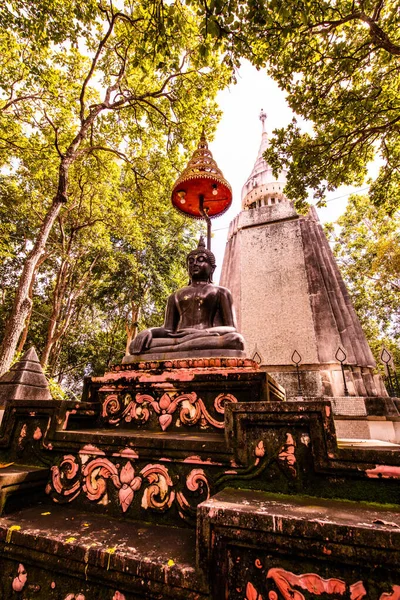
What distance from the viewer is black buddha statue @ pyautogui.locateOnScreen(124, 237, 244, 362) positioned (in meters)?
2.83

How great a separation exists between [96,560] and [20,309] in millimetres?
6455

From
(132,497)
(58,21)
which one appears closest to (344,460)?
(132,497)

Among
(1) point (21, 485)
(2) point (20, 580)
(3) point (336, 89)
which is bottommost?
(2) point (20, 580)

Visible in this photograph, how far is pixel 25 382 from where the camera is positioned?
3240 mm

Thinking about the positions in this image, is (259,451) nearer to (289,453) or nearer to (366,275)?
(289,453)

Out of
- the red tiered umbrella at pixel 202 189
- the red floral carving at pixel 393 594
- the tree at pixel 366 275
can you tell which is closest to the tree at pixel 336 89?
the red tiered umbrella at pixel 202 189

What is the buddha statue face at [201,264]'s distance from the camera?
3977mm

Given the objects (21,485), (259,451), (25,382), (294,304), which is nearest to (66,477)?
(21,485)

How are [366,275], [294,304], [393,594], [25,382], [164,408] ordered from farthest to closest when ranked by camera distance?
1. [366,275]
2. [294,304]
3. [25,382]
4. [164,408]
5. [393,594]

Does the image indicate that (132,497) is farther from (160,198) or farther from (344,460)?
(160,198)

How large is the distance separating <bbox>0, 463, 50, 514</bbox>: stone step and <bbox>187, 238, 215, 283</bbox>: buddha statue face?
9.10 feet

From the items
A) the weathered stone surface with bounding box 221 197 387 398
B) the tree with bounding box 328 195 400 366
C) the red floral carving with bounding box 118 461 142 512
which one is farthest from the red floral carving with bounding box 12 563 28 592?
the tree with bounding box 328 195 400 366

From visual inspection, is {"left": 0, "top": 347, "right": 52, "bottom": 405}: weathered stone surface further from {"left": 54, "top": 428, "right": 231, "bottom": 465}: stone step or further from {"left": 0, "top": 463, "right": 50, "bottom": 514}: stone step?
{"left": 54, "top": 428, "right": 231, "bottom": 465}: stone step

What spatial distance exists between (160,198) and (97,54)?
4.35 metres
